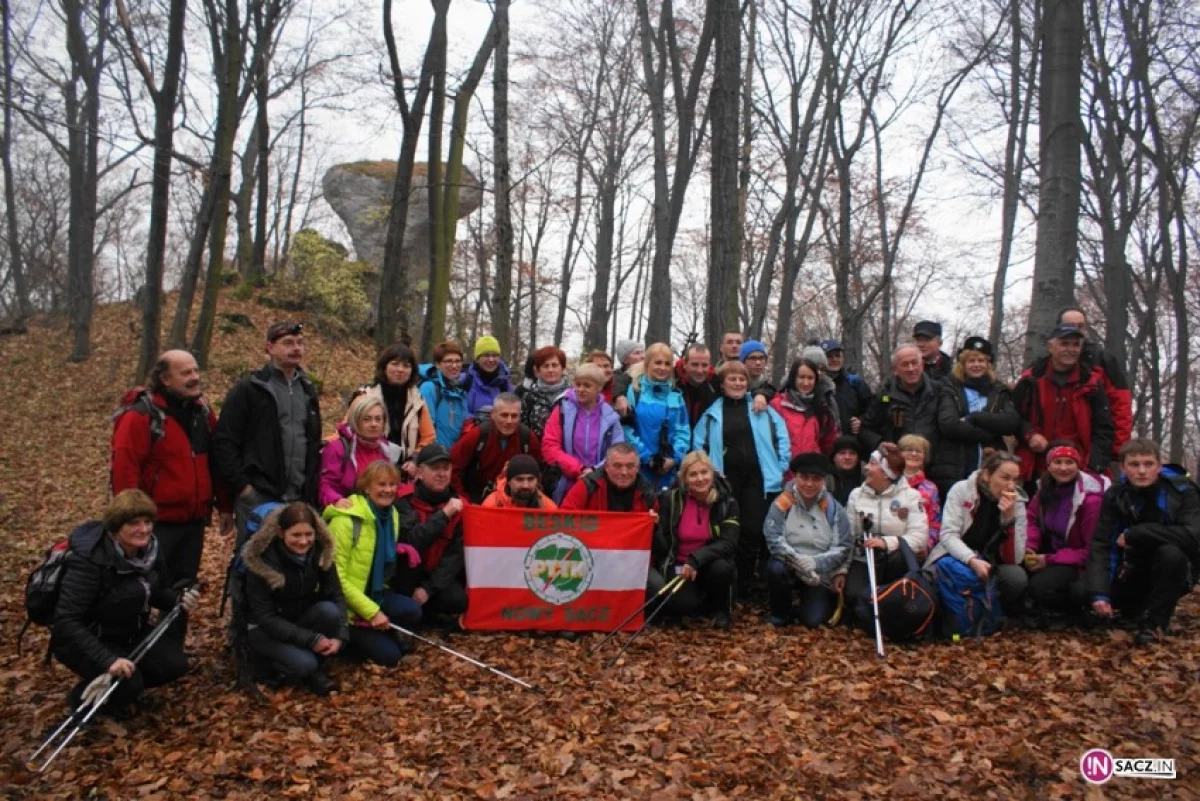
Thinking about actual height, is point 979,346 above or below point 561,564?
above

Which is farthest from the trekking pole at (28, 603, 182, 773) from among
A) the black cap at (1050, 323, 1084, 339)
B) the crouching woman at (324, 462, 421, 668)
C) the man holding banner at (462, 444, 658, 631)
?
the black cap at (1050, 323, 1084, 339)

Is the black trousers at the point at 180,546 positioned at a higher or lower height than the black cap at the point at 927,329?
lower

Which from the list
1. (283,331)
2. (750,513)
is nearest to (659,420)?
(750,513)

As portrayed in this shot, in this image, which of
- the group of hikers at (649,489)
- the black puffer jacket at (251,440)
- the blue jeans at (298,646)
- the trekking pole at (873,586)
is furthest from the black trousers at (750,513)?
the black puffer jacket at (251,440)

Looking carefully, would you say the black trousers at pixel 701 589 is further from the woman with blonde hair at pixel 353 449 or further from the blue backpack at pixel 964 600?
the woman with blonde hair at pixel 353 449

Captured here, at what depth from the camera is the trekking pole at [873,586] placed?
617 centimetres

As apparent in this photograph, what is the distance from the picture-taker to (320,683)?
18.1 ft

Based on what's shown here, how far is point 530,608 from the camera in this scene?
6.70m

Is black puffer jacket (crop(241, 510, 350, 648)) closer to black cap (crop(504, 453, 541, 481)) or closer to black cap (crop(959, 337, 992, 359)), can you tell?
black cap (crop(504, 453, 541, 481))

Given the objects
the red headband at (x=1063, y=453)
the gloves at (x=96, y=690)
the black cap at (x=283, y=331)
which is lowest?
the gloves at (x=96, y=690)

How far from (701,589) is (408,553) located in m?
2.52

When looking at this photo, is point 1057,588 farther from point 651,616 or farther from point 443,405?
point 443,405

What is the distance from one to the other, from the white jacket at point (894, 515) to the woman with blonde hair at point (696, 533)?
106 cm

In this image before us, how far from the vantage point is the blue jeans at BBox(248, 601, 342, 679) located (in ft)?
17.9
